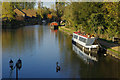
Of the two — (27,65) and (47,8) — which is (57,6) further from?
(27,65)

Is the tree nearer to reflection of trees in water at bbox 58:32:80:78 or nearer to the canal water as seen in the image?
the canal water

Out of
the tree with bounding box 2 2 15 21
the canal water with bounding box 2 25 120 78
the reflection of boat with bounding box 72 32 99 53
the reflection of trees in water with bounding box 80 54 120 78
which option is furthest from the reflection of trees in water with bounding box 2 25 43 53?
the tree with bounding box 2 2 15 21

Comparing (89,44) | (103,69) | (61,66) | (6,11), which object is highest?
(6,11)

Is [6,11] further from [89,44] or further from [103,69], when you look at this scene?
[103,69]

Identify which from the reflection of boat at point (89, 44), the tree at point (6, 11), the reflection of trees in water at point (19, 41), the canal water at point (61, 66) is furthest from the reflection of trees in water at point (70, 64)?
the tree at point (6, 11)

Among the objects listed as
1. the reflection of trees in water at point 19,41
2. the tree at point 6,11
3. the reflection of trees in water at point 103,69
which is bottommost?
the reflection of trees in water at point 103,69

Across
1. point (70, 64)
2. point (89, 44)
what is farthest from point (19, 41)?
point (70, 64)

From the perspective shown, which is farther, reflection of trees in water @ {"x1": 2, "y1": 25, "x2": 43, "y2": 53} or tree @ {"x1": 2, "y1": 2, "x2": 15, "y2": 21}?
tree @ {"x1": 2, "y1": 2, "x2": 15, "y2": 21}

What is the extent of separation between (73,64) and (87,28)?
26.2 metres

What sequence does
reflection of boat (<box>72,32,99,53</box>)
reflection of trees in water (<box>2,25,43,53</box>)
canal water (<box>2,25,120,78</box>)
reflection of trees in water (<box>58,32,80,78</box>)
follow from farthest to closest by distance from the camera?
1. reflection of trees in water (<box>2,25,43,53</box>)
2. reflection of boat (<box>72,32,99,53</box>)
3. reflection of trees in water (<box>58,32,80,78</box>)
4. canal water (<box>2,25,120,78</box>)

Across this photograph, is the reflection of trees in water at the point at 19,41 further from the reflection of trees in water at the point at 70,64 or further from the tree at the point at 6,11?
the tree at the point at 6,11

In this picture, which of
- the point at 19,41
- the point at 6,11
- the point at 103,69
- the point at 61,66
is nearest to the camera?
the point at 103,69

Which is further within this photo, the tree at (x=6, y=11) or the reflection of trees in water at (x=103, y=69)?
the tree at (x=6, y=11)

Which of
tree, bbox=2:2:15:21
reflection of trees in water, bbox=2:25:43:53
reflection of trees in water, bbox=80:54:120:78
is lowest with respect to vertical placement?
reflection of trees in water, bbox=80:54:120:78
